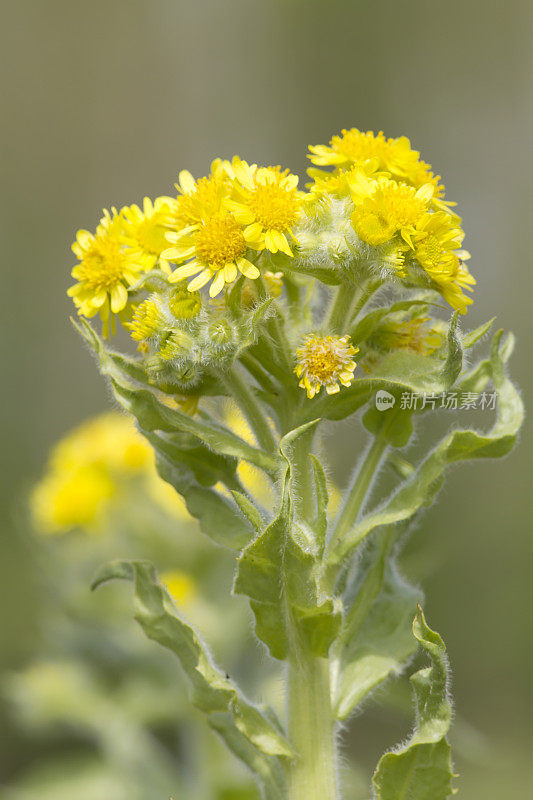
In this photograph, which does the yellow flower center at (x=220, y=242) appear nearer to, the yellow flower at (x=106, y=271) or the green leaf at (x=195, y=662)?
the yellow flower at (x=106, y=271)

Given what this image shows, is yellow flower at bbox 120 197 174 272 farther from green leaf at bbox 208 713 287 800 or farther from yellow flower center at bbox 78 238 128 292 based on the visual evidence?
green leaf at bbox 208 713 287 800

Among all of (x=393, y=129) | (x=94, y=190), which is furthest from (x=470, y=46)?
(x=94, y=190)

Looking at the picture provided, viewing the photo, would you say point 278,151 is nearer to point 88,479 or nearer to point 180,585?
point 88,479

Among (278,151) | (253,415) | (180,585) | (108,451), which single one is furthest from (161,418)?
(278,151)

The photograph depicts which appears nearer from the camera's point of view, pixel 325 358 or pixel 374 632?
pixel 325 358

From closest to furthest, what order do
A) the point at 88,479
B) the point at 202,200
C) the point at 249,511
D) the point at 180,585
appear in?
the point at 249,511, the point at 202,200, the point at 180,585, the point at 88,479

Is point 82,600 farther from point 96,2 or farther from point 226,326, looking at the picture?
point 96,2

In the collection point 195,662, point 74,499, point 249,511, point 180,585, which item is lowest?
point 195,662
